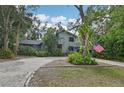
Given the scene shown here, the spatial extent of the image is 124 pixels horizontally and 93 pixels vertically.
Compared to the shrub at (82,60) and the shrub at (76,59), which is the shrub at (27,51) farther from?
the shrub at (82,60)

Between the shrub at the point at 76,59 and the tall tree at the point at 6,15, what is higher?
the tall tree at the point at 6,15

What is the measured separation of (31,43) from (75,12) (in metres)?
8.62

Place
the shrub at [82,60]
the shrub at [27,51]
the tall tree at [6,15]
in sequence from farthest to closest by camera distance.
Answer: the shrub at [27,51] → the tall tree at [6,15] → the shrub at [82,60]

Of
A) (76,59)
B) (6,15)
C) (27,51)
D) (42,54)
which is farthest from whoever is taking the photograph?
(27,51)

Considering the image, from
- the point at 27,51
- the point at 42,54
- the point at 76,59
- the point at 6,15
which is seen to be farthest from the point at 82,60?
the point at 27,51

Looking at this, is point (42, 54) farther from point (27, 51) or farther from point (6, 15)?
point (6, 15)

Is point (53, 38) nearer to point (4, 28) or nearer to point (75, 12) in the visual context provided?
point (4, 28)

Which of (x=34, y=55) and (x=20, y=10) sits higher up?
(x=20, y=10)

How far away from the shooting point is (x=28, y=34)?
20.8 metres

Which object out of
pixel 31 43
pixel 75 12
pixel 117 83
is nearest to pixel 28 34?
pixel 31 43

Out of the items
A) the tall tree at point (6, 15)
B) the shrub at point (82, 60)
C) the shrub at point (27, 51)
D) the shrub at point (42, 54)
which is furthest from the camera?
the shrub at point (27, 51)

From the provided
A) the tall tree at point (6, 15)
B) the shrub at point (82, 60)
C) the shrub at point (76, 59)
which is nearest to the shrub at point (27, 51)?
the tall tree at point (6, 15)

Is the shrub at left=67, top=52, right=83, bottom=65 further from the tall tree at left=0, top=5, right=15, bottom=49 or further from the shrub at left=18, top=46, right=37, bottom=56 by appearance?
the shrub at left=18, top=46, right=37, bottom=56

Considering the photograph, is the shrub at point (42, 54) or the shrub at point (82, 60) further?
the shrub at point (42, 54)
